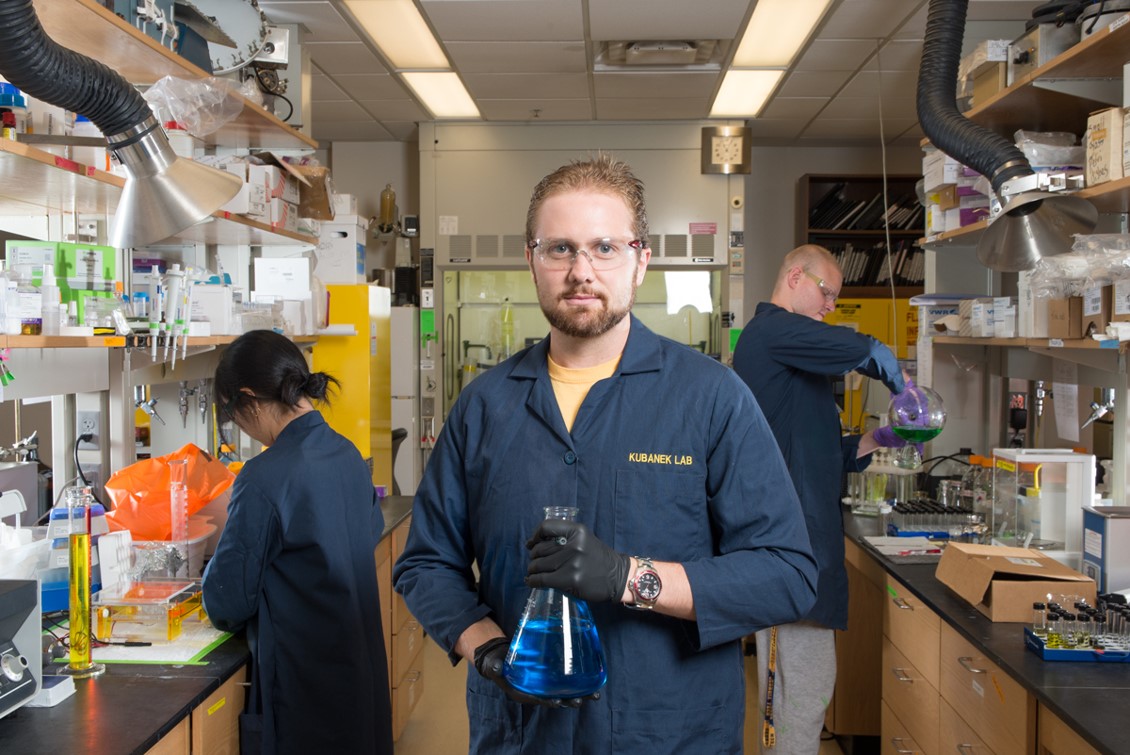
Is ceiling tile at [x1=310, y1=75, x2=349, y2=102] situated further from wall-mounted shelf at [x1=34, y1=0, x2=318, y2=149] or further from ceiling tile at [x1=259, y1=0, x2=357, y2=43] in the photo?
wall-mounted shelf at [x1=34, y1=0, x2=318, y2=149]

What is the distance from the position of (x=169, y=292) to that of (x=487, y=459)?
5.36 ft

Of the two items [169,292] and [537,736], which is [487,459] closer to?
[537,736]

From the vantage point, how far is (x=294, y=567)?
2219mm

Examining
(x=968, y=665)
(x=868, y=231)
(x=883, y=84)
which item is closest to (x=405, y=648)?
(x=968, y=665)

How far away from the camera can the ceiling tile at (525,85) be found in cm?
512

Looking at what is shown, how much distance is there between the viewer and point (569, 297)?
1.39 meters

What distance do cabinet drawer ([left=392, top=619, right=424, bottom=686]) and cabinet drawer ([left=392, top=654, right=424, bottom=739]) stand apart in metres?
0.03

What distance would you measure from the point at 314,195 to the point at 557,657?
310cm

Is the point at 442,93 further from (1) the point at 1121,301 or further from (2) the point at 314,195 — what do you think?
(1) the point at 1121,301

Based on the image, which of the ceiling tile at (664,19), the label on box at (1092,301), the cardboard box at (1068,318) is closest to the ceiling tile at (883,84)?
the ceiling tile at (664,19)

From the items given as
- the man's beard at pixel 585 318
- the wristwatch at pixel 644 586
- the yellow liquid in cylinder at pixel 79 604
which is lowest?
the yellow liquid in cylinder at pixel 79 604

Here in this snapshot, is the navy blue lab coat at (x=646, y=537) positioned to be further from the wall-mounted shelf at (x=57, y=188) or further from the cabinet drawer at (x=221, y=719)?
the wall-mounted shelf at (x=57, y=188)

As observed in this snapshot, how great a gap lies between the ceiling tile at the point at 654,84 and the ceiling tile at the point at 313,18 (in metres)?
1.40

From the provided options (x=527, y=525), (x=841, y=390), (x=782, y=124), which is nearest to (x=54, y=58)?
(x=527, y=525)
